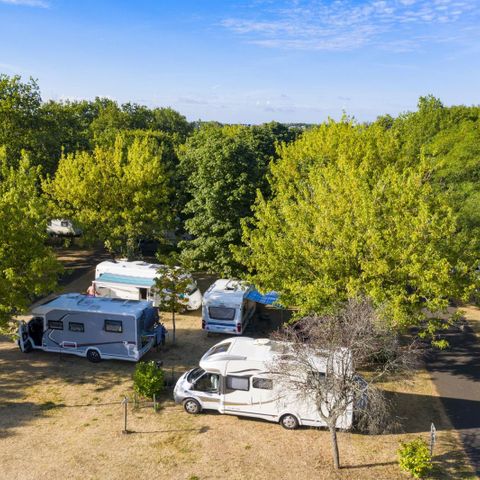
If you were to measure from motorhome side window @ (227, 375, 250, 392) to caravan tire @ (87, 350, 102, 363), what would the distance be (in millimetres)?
6973

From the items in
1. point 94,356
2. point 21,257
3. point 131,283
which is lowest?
point 94,356

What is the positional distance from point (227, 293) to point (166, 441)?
30.2 feet

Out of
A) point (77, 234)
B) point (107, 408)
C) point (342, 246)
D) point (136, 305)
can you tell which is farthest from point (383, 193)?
point (77, 234)

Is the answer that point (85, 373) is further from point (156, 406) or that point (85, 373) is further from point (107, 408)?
point (156, 406)

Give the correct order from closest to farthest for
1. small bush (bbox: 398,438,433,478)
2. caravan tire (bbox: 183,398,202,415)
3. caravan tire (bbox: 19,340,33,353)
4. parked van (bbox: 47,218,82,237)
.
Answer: small bush (bbox: 398,438,433,478) < caravan tire (bbox: 183,398,202,415) < caravan tire (bbox: 19,340,33,353) < parked van (bbox: 47,218,82,237)

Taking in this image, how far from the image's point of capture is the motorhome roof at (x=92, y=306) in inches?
743

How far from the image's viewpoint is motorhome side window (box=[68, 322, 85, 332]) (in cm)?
1902

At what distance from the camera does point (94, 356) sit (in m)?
19.1

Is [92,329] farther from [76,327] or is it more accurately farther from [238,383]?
[238,383]

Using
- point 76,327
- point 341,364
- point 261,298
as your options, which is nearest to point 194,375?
point 341,364

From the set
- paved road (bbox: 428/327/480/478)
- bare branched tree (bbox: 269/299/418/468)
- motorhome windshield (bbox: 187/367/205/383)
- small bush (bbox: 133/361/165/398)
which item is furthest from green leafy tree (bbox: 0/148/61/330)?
paved road (bbox: 428/327/480/478)

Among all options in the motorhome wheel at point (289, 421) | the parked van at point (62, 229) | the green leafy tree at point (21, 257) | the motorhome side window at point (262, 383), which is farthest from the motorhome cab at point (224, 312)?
the parked van at point (62, 229)

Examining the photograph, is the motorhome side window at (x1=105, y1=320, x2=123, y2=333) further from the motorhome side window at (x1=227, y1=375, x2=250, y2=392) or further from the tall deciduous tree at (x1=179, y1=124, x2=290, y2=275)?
the tall deciduous tree at (x1=179, y1=124, x2=290, y2=275)

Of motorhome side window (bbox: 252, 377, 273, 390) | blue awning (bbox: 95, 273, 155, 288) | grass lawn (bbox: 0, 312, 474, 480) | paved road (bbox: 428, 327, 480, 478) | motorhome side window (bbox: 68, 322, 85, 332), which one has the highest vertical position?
blue awning (bbox: 95, 273, 155, 288)
